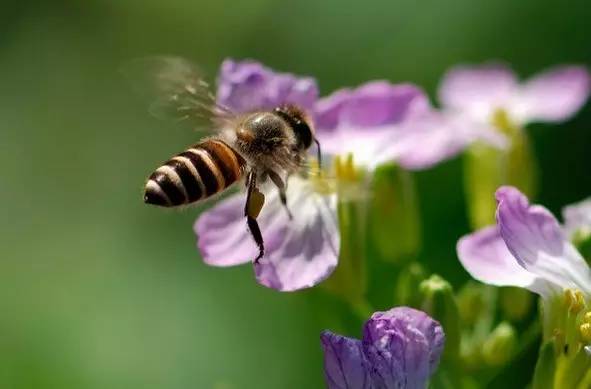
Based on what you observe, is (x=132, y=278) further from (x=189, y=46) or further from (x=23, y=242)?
(x=189, y=46)

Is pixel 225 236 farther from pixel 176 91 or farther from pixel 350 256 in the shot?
pixel 176 91

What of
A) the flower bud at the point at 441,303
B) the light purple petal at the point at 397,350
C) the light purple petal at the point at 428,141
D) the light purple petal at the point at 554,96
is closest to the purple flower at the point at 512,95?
the light purple petal at the point at 554,96

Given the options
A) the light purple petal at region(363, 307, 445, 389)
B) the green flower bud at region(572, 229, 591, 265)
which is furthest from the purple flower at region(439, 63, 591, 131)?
the light purple petal at region(363, 307, 445, 389)

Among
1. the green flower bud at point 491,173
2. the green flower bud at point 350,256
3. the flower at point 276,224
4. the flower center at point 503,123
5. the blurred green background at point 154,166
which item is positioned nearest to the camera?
the flower at point 276,224

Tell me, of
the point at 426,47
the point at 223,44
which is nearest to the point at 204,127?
the point at 426,47

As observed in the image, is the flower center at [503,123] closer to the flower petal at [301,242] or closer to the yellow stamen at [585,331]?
the flower petal at [301,242]
